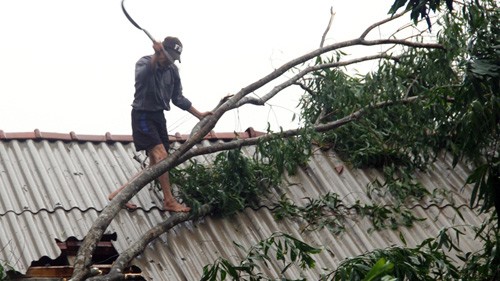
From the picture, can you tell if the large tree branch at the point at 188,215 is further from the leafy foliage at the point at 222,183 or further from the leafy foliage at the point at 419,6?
the leafy foliage at the point at 419,6

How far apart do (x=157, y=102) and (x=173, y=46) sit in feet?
1.65

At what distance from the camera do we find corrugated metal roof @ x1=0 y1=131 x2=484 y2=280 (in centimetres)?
836

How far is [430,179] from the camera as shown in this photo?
1035 centimetres

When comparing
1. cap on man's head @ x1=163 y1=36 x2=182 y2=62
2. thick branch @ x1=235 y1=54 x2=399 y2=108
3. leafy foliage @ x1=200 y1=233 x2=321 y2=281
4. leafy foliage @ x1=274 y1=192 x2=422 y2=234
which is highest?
cap on man's head @ x1=163 y1=36 x2=182 y2=62

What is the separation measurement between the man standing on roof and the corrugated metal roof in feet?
1.03

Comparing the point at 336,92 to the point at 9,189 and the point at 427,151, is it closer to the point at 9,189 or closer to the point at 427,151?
the point at 427,151

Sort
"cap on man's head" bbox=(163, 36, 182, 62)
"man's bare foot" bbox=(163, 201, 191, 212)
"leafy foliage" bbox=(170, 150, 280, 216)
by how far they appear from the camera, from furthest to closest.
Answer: "leafy foliage" bbox=(170, 150, 280, 216) → "cap on man's head" bbox=(163, 36, 182, 62) → "man's bare foot" bbox=(163, 201, 191, 212)

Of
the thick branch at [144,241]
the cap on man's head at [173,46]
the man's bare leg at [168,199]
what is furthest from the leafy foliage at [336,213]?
the cap on man's head at [173,46]

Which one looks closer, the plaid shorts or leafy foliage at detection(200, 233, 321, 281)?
leafy foliage at detection(200, 233, 321, 281)

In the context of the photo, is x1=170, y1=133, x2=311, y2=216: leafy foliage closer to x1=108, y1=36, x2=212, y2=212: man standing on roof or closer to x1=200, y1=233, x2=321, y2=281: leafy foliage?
x1=108, y1=36, x2=212, y2=212: man standing on roof

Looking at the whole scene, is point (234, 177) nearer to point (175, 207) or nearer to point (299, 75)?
point (175, 207)

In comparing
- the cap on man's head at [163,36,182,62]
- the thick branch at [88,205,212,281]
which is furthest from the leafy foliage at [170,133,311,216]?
the cap on man's head at [163,36,182,62]

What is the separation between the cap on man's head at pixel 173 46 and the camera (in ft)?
29.5

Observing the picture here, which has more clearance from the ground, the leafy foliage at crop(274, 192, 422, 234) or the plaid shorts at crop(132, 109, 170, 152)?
the plaid shorts at crop(132, 109, 170, 152)
